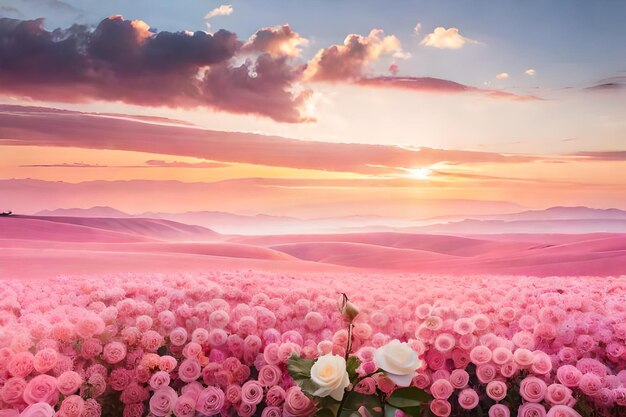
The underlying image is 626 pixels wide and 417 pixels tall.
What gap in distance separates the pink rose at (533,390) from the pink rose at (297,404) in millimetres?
1009

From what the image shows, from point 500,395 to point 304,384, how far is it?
98 centimetres

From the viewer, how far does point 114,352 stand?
310 cm

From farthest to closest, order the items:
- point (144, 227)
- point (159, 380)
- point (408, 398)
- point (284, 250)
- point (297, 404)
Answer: point (284, 250) < point (144, 227) < point (159, 380) < point (297, 404) < point (408, 398)

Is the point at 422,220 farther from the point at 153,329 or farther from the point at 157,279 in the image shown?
the point at 153,329

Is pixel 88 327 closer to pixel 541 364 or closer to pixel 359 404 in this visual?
pixel 359 404

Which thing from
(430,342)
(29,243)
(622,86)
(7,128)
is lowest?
(430,342)

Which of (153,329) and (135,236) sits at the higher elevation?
(135,236)

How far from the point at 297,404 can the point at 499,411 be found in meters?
0.96

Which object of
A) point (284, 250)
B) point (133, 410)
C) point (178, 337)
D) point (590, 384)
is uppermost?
point (284, 250)

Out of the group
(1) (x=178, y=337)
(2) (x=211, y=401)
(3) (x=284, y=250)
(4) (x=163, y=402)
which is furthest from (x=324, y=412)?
(3) (x=284, y=250)

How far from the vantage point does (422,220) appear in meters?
5.76

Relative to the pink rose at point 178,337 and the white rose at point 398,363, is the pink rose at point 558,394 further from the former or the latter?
the pink rose at point 178,337

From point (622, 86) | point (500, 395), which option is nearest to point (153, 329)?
point (500, 395)

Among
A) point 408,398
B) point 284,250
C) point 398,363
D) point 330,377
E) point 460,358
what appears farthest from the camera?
point 284,250
